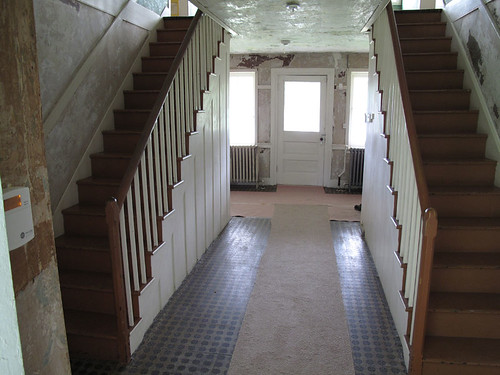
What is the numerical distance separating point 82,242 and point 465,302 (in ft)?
8.75

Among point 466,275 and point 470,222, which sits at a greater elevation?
point 470,222

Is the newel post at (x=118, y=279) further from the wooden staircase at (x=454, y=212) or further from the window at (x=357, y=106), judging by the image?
the window at (x=357, y=106)

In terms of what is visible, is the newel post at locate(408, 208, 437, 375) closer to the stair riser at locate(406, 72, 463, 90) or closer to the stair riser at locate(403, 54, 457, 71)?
the stair riser at locate(406, 72, 463, 90)

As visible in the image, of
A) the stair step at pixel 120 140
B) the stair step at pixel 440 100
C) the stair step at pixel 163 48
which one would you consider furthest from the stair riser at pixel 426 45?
the stair step at pixel 120 140

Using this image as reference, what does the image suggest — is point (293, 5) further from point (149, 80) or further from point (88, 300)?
point (88, 300)

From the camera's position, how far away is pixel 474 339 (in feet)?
7.71

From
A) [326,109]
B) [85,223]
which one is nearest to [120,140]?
[85,223]

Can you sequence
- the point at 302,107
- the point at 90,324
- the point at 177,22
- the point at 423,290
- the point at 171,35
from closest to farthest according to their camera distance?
the point at 423,290, the point at 90,324, the point at 171,35, the point at 177,22, the point at 302,107

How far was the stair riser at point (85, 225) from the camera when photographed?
118 inches

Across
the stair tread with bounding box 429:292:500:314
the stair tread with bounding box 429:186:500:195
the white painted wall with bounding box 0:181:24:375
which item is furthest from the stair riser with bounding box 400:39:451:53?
the white painted wall with bounding box 0:181:24:375

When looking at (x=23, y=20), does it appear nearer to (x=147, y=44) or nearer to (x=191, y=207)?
(x=191, y=207)

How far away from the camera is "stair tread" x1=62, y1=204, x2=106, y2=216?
2.99 metres

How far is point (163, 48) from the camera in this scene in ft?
14.6

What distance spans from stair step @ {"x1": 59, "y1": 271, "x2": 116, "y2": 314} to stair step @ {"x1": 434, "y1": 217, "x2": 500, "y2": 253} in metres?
2.30
